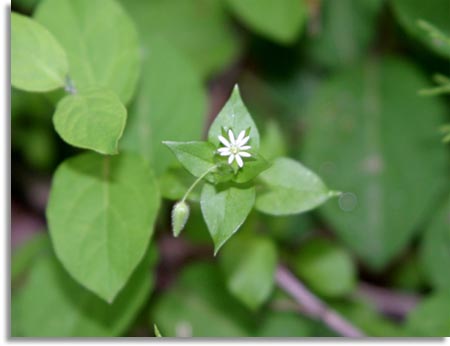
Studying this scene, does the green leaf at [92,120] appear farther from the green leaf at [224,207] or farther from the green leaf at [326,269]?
the green leaf at [326,269]

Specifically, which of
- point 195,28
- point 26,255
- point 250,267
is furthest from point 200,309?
point 195,28

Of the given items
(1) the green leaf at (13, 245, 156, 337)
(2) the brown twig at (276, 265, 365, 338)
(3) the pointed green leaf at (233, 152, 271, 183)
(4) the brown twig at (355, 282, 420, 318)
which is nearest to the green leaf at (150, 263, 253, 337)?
(2) the brown twig at (276, 265, 365, 338)

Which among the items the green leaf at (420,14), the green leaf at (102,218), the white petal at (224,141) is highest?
the green leaf at (420,14)

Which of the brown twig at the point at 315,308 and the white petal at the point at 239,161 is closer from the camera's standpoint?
the white petal at the point at 239,161

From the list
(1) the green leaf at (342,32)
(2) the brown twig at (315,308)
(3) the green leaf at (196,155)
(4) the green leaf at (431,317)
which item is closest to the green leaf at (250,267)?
(2) the brown twig at (315,308)

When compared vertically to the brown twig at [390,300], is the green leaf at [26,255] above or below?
below

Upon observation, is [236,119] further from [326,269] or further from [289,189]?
[326,269]

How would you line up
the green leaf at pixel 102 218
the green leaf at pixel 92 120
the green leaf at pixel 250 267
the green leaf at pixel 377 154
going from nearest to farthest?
the green leaf at pixel 92 120, the green leaf at pixel 102 218, the green leaf at pixel 250 267, the green leaf at pixel 377 154
